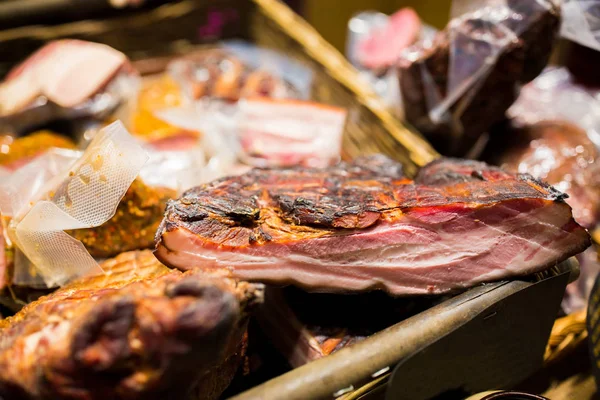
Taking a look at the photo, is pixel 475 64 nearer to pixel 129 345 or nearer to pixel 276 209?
pixel 276 209

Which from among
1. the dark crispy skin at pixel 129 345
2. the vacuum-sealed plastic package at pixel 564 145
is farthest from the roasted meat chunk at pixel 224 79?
the dark crispy skin at pixel 129 345

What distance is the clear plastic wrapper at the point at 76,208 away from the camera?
4.65ft

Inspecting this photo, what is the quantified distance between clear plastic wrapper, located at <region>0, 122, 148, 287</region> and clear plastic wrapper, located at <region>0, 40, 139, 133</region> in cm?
95

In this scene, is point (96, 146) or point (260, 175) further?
point (260, 175)

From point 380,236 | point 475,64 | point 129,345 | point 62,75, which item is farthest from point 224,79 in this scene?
point 129,345

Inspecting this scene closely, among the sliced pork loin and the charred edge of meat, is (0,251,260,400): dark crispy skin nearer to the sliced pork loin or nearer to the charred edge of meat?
the sliced pork loin

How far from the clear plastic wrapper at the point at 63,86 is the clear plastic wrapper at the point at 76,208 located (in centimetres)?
95

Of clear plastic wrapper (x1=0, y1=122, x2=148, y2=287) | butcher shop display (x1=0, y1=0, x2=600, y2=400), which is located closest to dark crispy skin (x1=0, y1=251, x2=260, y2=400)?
butcher shop display (x1=0, y1=0, x2=600, y2=400)

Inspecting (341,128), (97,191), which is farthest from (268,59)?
(97,191)

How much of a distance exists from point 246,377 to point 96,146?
79cm

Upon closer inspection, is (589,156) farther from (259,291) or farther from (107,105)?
(107,105)

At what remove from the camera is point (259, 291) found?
1117mm

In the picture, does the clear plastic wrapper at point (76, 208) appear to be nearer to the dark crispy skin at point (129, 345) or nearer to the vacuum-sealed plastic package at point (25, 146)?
the dark crispy skin at point (129, 345)

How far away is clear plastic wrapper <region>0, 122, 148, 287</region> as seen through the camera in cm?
142
